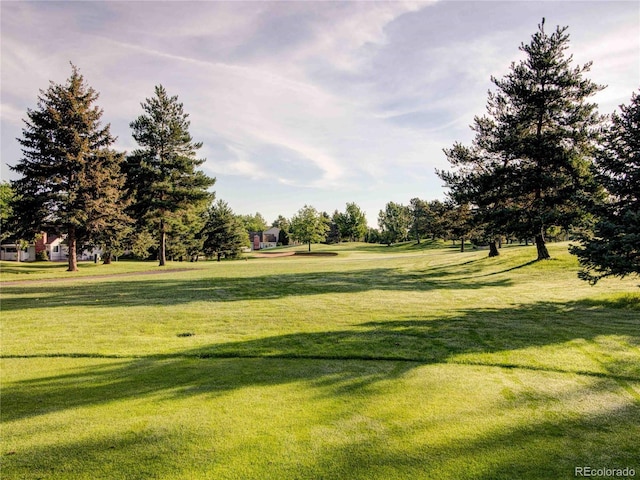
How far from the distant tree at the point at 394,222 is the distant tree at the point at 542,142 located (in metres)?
68.9

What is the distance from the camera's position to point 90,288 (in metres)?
18.1

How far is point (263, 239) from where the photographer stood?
120125mm

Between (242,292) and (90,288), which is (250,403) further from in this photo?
(90,288)

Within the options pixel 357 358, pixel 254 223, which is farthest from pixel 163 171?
pixel 254 223

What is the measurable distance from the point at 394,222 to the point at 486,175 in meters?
70.3

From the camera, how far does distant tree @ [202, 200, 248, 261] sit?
192ft

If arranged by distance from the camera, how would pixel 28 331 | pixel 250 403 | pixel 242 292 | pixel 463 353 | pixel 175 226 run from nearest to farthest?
pixel 250 403
pixel 463 353
pixel 28 331
pixel 242 292
pixel 175 226

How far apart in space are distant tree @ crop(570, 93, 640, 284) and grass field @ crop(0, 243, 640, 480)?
146cm

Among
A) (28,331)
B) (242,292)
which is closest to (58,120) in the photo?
(242,292)

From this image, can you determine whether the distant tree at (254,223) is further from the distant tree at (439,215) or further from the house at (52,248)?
the distant tree at (439,215)

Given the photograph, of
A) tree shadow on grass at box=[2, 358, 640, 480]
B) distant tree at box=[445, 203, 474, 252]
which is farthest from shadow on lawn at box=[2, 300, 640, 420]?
distant tree at box=[445, 203, 474, 252]

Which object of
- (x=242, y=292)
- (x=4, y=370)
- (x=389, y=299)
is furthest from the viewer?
(x=242, y=292)

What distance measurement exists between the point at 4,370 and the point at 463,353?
793 cm

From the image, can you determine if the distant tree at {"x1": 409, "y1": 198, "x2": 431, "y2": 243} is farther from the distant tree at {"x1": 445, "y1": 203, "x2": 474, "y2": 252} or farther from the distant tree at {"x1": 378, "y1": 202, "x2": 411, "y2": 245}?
the distant tree at {"x1": 445, "y1": 203, "x2": 474, "y2": 252}
